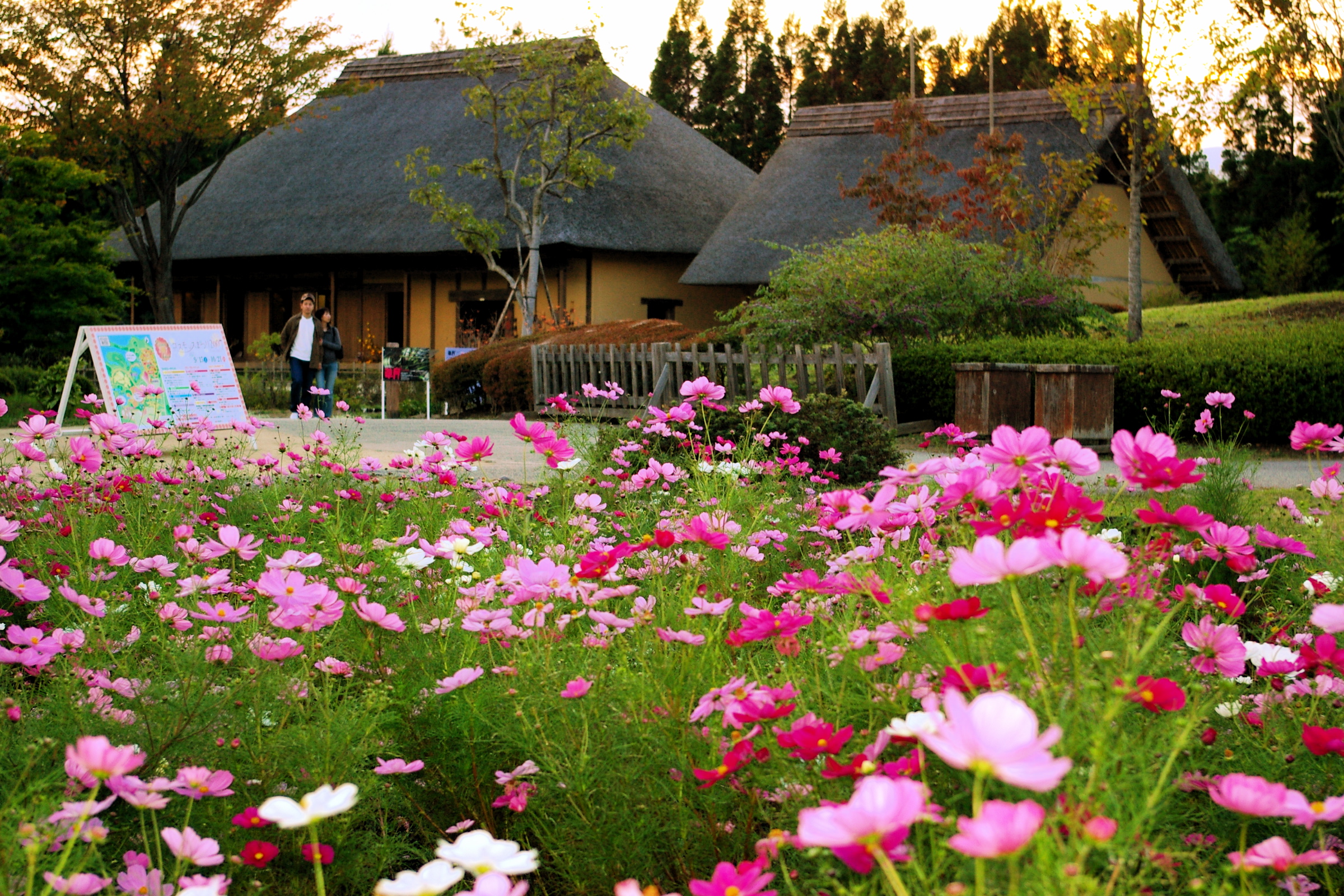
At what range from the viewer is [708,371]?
11086 millimetres

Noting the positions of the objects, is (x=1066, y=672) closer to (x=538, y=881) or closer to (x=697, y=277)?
(x=538, y=881)

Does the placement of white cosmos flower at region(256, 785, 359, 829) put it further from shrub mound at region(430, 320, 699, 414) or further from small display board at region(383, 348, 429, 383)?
small display board at region(383, 348, 429, 383)

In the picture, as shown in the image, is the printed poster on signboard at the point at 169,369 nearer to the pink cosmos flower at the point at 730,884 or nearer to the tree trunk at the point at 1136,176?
the pink cosmos flower at the point at 730,884

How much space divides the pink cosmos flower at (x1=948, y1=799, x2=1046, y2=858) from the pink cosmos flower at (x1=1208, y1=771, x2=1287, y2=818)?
379 millimetres

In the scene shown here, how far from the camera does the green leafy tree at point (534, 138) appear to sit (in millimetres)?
20828

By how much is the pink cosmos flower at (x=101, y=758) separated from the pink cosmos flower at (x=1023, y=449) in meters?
1.10

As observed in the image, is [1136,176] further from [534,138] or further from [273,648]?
[273,648]

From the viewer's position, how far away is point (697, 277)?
22.7 metres

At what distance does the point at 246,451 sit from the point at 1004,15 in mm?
41937

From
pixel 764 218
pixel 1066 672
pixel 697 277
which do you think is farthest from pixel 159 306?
pixel 1066 672

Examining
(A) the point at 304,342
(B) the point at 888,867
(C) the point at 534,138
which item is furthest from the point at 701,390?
(C) the point at 534,138

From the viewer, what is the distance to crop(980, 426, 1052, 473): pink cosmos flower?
1.57 m

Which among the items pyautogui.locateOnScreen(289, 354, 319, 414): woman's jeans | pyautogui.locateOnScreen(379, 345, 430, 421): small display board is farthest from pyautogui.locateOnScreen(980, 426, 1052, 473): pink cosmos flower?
pyautogui.locateOnScreen(379, 345, 430, 421): small display board

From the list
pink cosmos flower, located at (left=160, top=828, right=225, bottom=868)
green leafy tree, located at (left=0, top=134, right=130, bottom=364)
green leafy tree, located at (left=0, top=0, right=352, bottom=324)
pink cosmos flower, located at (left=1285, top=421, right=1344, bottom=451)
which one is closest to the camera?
pink cosmos flower, located at (left=160, top=828, right=225, bottom=868)
